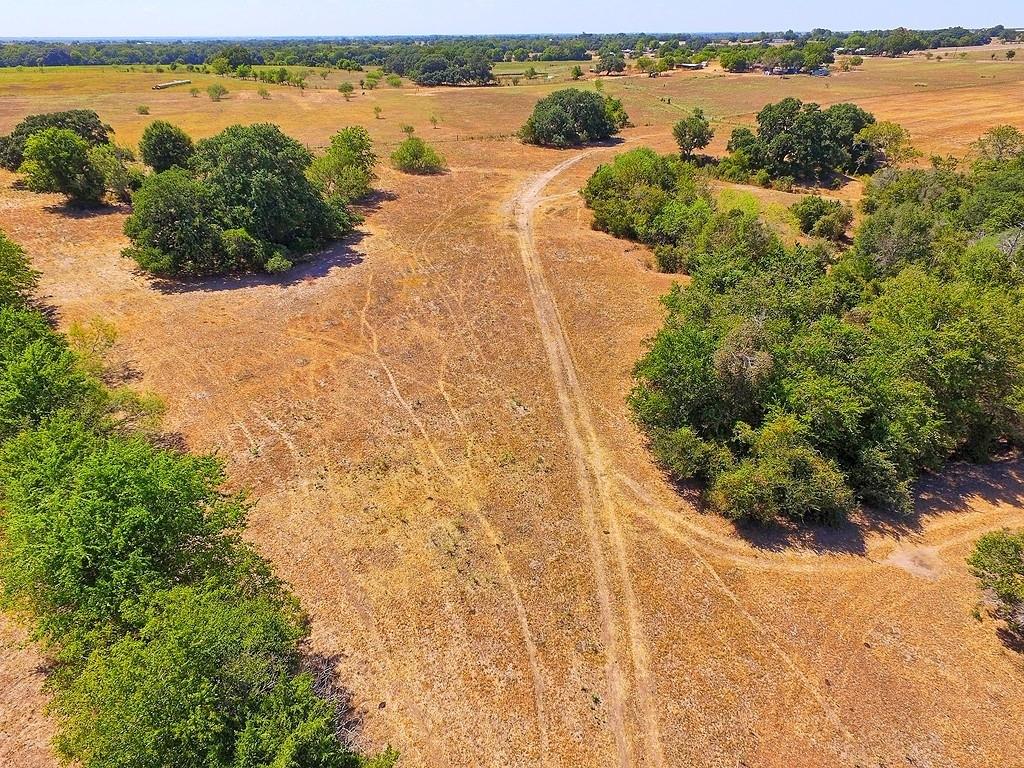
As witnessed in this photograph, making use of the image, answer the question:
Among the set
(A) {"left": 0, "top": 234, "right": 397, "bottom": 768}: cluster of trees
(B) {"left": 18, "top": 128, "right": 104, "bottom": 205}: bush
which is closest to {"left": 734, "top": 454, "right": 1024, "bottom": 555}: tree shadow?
(A) {"left": 0, "top": 234, "right": 397, "bottom": 768}: cluster of trees

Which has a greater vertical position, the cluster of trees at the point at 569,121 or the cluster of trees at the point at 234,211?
the cluster of trees at the point at 569,121

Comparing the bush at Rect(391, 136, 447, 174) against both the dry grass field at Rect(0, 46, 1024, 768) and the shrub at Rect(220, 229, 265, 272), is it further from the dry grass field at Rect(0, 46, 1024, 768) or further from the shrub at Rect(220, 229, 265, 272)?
the shrub at Rect(220, 229, 265, 272)

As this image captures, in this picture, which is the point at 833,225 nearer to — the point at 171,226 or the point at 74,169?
the point at 171,226

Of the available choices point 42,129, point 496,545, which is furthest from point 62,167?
point 496,545

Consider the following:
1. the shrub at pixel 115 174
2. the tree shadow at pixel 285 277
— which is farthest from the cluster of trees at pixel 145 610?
the shrub at pixel 115 174

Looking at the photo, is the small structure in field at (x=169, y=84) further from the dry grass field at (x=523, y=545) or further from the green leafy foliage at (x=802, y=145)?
the green leafy foliage at (x=802, y=145)

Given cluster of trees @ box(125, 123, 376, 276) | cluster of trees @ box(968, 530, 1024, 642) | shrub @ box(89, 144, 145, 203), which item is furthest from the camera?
shrub @ box(89, 144, 145, 203)

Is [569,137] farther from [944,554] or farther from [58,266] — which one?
[944,554]
